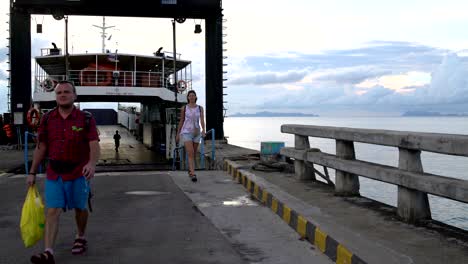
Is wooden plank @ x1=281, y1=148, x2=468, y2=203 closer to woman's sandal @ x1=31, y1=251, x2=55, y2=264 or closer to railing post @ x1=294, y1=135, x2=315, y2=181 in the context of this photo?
railing post @ x1=294, y1=135, x2=315, y2=181

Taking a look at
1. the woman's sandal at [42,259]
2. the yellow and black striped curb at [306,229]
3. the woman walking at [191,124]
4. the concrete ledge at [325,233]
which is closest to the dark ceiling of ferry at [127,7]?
the woman walking at [191,124]

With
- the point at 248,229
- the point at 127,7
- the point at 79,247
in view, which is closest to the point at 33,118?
the point at 127,7

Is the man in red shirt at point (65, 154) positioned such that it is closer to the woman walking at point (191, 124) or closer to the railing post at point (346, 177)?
the railing post at point (346, 177)

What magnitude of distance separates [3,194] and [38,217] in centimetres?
500

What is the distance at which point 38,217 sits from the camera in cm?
464

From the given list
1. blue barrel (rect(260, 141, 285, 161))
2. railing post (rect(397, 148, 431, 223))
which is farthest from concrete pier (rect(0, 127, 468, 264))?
blue barrel (rect(260, 141, 285, 161))

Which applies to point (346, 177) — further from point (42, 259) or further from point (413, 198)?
point (42, 259)

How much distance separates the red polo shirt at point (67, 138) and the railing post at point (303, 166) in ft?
15.9

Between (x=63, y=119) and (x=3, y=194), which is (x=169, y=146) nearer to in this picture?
(x=3, y=194)

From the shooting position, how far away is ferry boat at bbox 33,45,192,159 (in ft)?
74.3

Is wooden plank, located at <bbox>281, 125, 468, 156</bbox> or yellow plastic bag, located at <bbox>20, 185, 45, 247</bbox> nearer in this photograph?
yellow plastic bag, located at <bbox>20, 185, 45, 247</bbox>

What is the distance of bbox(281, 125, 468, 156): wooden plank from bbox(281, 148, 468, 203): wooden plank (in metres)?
0.28

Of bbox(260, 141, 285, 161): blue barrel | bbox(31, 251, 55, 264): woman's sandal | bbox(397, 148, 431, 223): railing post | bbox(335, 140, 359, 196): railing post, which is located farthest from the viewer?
bbox(260, 141, 285, 161): blue barrel

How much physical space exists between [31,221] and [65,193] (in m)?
0.38
